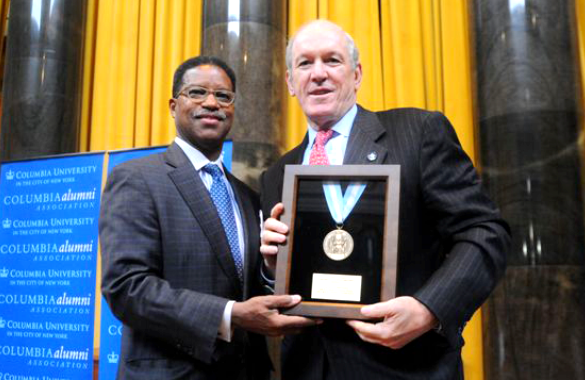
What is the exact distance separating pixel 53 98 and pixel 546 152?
367 centimetres

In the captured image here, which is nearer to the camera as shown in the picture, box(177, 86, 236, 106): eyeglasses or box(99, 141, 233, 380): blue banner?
box(177, 86, 236, 106): eyeglasses

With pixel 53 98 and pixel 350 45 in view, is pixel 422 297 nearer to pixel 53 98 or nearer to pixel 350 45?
pixel 350 45

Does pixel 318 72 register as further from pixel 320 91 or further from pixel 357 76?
pixel 357 76

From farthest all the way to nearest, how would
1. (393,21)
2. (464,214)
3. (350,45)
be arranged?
(393,21) < (350,45) < (464,214)

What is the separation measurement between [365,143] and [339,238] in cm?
33

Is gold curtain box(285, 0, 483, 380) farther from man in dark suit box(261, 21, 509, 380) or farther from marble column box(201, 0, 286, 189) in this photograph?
man in dark suit box(261, 21, 509, 380)

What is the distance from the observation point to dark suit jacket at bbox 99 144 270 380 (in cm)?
171

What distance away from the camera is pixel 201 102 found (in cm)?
221

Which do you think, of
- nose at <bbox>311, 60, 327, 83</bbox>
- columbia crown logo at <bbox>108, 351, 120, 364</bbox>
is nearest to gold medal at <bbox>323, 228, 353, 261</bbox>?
nose at <bbox>311, 60, 327, 83</bbox>

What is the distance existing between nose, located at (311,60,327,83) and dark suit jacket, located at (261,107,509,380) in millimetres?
199

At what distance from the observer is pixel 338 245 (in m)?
1.48

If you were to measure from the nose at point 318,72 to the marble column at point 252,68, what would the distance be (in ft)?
6.94

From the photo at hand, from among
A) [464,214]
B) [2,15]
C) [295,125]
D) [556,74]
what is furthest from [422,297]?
[2,15]

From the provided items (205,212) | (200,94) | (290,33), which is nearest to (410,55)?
(290,33)
